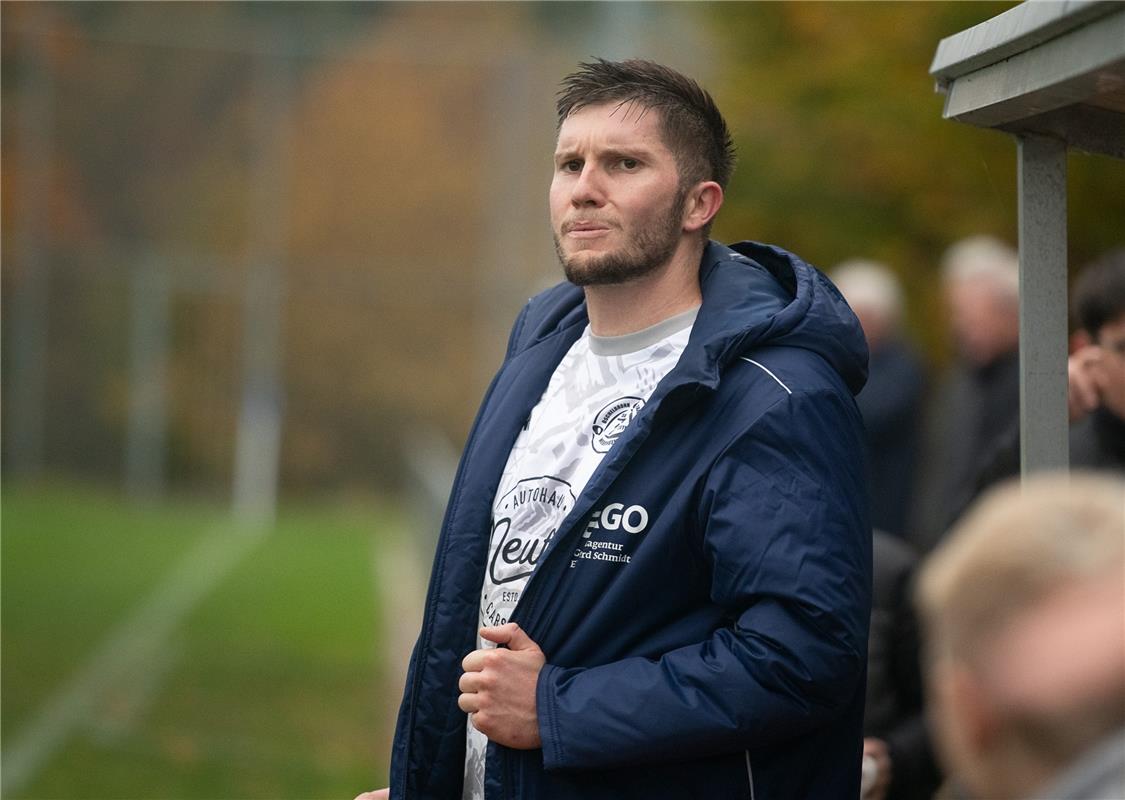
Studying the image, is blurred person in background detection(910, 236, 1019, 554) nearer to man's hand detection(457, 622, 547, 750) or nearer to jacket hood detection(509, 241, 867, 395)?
jacket hood detection(509, 241, 867, 395)

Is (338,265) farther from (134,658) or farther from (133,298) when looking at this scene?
(134,658)

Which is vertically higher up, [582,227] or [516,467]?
[582,227]

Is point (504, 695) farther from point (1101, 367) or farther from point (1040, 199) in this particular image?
point (1101, 367)

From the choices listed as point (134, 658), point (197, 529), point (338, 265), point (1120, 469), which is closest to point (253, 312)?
point (338, 265)

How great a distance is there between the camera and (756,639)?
8.45ft

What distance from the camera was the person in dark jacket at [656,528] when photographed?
259cm

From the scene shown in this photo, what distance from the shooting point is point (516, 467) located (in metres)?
2.97

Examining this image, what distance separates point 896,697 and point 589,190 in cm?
142

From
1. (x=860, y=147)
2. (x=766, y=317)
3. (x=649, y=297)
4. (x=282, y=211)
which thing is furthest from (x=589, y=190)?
(x=282, y=211)

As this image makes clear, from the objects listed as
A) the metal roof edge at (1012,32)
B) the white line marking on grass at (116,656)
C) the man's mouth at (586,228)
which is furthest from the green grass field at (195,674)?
the metal roof edge at (1012,32)

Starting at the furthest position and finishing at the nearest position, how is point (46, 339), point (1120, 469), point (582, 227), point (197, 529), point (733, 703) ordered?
point (46, 339) → point (197, 529) → point (1120, 469) → point (582, 227) → point (733, 703)

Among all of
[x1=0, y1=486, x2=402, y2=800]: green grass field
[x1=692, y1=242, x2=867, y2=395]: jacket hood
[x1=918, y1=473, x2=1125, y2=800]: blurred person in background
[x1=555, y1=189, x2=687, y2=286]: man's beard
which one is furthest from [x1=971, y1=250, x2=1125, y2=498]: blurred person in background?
[x1=0, y1=486, x2=402, y2=800]: green grass field

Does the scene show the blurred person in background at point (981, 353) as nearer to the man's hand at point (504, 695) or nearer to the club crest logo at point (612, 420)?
the club crest logo at point (612, 420)

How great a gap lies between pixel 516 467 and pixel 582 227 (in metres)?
0.44
